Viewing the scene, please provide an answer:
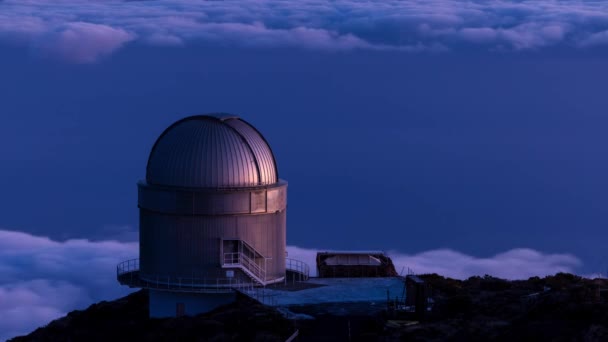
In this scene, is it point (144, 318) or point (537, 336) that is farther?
point (144, 318)

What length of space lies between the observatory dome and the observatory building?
37 millimetres

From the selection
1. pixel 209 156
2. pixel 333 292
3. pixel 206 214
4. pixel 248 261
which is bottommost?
pixel 333 292

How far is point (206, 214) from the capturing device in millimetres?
39250

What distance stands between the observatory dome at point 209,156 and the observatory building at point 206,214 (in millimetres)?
37

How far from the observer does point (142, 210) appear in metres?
41.2

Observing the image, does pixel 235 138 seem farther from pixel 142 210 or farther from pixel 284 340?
pixel 284 340

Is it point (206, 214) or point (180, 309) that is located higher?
point (206, 214)

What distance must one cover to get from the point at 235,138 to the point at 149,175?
12.6ft

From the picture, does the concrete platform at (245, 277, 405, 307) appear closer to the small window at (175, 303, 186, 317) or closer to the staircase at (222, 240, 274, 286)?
the staircase at (222, 240, 274, 286)

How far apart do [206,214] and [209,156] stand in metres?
2.16

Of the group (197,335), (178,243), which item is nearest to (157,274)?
(178,243)

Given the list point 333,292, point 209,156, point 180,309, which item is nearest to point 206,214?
point 209,156

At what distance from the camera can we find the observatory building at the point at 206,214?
129 ft

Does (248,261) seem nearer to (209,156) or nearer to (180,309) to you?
(180,309)
